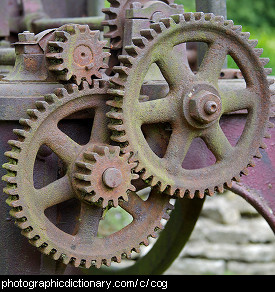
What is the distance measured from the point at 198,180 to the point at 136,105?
297 mm

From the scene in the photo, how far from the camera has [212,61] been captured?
1.99m

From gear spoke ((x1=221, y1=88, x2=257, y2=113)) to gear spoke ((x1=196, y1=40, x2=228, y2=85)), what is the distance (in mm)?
63

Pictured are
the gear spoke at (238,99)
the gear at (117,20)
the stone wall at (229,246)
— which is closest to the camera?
the gear spoke at (238,99)

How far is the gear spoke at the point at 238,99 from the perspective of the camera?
2.02 metres

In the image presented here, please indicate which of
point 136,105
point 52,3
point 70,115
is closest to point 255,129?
point 136,105

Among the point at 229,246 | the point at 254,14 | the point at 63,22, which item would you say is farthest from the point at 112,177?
the point at 254,14

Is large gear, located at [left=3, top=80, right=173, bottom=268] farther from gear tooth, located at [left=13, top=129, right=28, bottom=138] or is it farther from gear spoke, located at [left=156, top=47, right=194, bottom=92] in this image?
gear spoke, located at [left=156, top=47, right=194, bottom=92]

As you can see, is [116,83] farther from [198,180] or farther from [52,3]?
[52,3]

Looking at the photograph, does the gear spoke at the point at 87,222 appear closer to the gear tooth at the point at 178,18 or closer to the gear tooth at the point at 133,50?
the gear tooth at the point at 133,50

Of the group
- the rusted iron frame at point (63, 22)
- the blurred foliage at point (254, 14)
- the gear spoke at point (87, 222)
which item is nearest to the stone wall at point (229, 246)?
the rusted iron frame at point (63, 22)

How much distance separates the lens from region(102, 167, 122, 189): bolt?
5.98ft

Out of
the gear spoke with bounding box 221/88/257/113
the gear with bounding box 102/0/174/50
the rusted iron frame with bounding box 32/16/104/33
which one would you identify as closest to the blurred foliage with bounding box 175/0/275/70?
the rusted iron frame with bounding box 32/16/104/33

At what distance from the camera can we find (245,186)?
2355mm

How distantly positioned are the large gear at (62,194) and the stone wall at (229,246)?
275 cm
